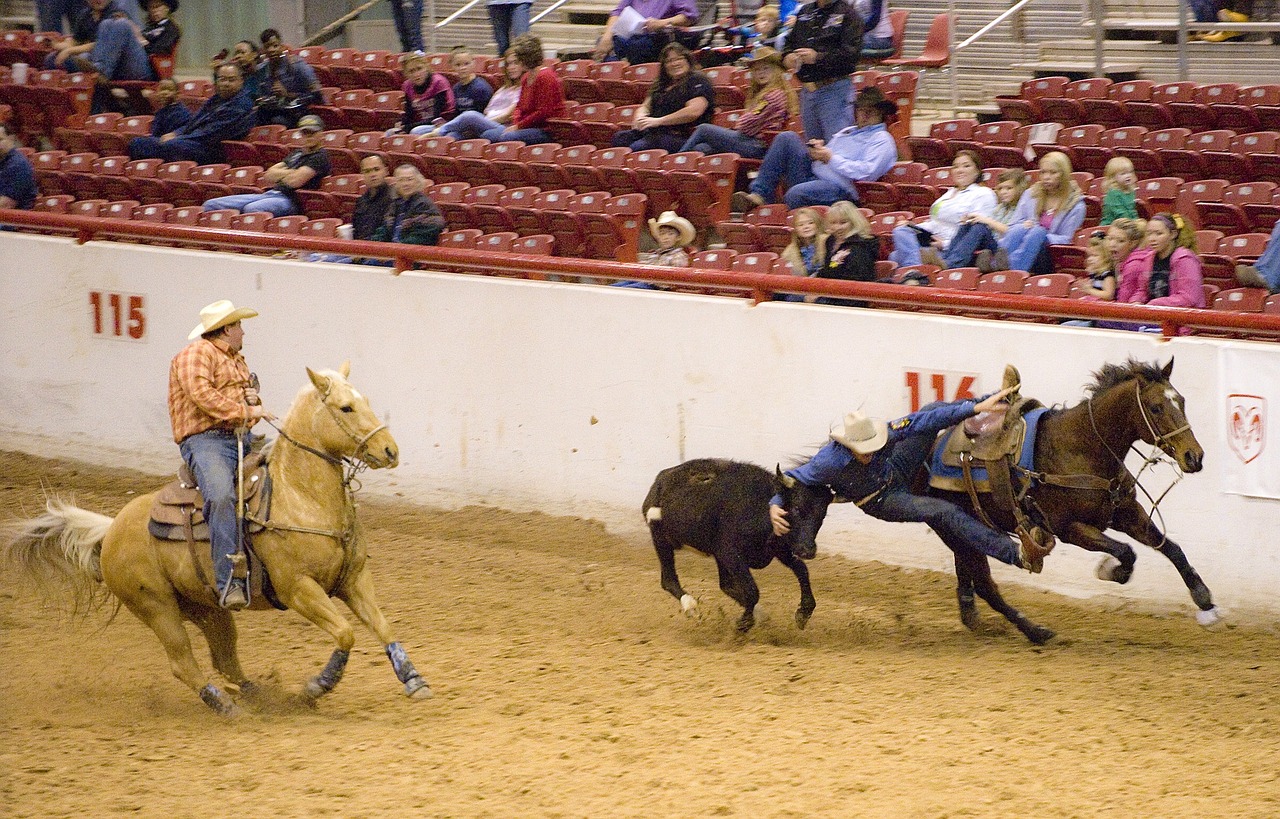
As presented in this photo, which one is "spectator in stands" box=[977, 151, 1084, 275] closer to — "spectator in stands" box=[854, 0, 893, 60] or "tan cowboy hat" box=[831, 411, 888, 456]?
"tan cowboy hat" box=[831, 411, 888, 456]

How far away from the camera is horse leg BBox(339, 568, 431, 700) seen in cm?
688

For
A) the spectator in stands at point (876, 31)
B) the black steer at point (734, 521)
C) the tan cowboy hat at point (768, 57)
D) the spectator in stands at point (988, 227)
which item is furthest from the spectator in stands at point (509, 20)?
the black steer at point (734, 521)

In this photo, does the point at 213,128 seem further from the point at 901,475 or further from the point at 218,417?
the point at 901,475

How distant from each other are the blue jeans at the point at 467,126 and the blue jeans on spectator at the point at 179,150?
264 cm

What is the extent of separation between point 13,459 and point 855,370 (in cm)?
763

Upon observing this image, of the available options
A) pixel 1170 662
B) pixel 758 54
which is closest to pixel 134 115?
pixel 758 54

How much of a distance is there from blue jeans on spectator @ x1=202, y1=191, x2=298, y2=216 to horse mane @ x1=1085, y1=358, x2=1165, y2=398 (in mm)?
8284

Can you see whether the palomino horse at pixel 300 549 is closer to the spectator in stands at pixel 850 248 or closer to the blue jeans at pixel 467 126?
the spectator in stands at pixel 850 248

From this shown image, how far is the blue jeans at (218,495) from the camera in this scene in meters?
6.82

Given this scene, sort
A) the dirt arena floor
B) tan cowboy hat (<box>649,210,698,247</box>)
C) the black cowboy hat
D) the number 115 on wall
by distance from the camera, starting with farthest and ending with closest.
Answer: the number 115 on wall
the black cowboy hat
tan cowboy hat (<box>649,210,698,247</box>)
the dirt arena floor

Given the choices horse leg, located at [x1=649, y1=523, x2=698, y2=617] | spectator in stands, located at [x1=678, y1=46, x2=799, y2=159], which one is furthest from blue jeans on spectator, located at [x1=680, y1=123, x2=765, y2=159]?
horse leg, located at [x1=649, y1=523, x2=698, y2=617]

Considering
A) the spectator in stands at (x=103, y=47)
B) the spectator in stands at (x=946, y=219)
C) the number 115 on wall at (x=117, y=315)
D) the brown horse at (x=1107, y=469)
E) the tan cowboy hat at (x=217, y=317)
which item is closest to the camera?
the tan cowboy hat at (x=217, y=317)

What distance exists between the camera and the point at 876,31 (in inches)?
551

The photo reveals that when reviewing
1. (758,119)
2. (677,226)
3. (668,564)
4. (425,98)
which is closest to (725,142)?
(758,119)
